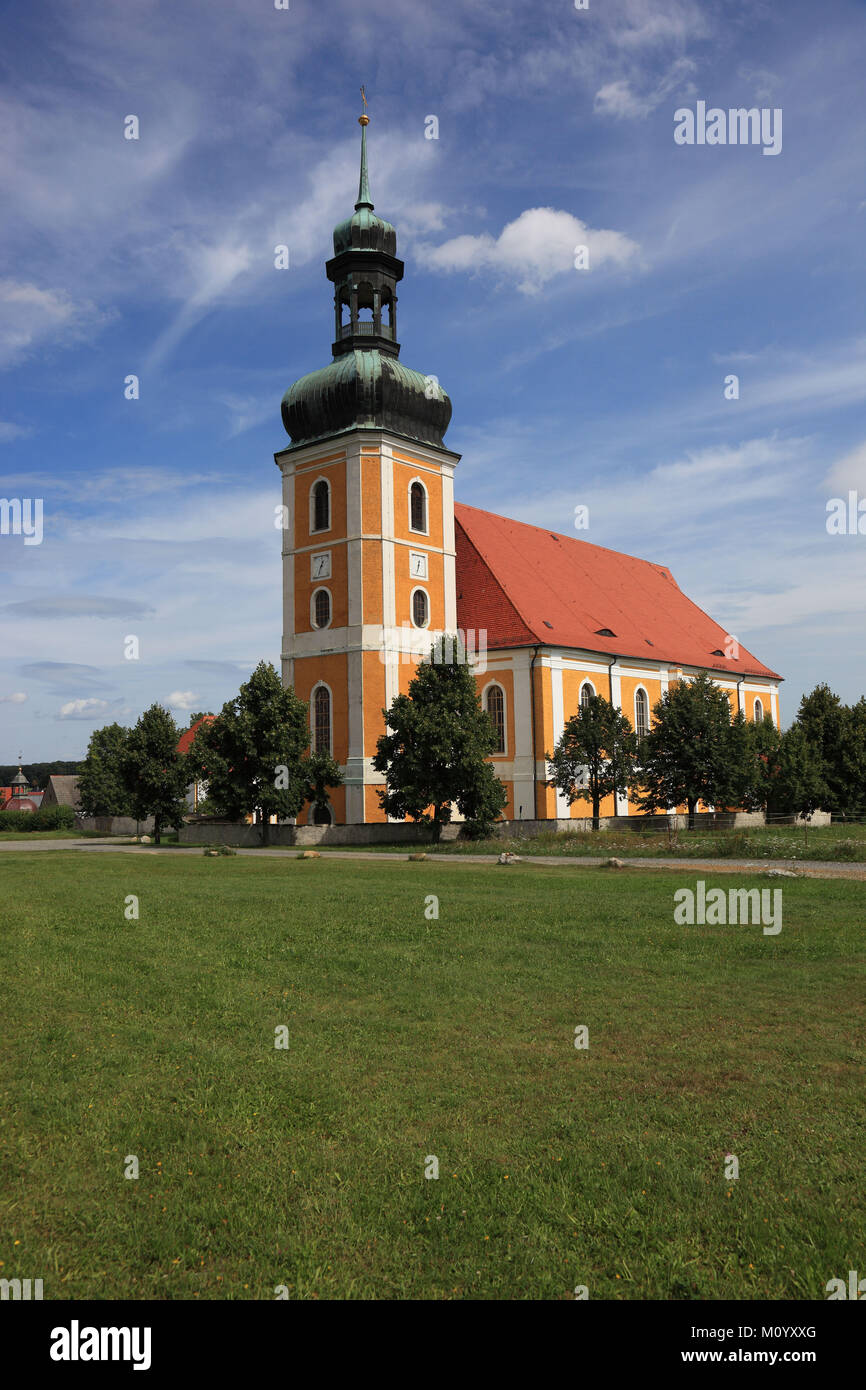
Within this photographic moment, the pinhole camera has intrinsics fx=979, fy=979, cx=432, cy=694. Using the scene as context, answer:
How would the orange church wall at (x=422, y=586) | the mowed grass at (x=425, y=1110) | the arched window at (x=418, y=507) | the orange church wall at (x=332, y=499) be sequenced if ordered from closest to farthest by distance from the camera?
1. the mowed grass at (x=425, y=1110)
2. the orange church wall at (x=422, y=586)
3. the orange church wall at (x=332, y=499)
4. the arched window at (x=418, y=507)

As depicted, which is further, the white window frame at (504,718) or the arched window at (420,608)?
the white window frame at (504,718)

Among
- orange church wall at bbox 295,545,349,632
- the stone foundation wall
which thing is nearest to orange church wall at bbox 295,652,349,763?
orange church wall at bbox 295,545,349,632

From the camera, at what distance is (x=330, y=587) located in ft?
147

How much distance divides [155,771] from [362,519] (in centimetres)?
1469

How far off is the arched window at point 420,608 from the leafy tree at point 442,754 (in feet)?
27.0

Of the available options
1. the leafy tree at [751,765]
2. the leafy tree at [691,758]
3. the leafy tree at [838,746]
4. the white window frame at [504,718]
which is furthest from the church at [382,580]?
the leafy tree at [838,746]

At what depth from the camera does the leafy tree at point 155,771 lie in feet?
145

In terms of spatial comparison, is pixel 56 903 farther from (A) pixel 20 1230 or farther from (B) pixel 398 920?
(A) pixel 20 1230

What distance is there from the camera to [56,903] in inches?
593

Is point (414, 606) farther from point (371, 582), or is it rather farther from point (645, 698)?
point (645, 698)

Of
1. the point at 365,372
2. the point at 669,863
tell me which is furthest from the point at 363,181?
the point at 669,863

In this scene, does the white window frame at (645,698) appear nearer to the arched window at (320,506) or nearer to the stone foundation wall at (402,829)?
the stone foundation wall at (402,829)

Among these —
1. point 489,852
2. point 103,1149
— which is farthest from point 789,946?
point 489,852
